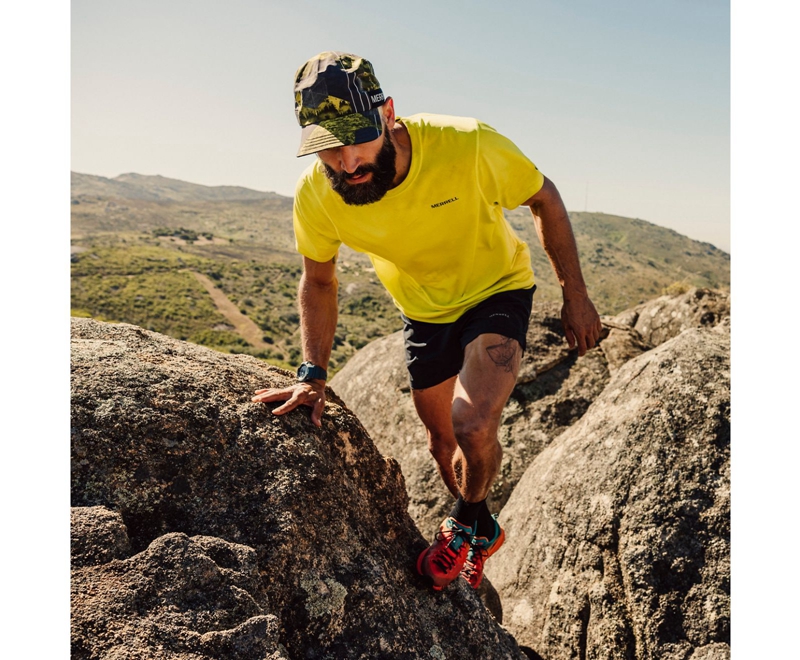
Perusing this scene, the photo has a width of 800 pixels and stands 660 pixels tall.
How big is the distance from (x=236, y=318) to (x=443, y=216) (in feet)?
283

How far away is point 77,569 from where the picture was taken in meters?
2.76

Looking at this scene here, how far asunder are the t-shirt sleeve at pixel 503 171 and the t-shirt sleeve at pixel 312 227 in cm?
119

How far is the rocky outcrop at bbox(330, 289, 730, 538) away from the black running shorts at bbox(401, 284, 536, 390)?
2476mm

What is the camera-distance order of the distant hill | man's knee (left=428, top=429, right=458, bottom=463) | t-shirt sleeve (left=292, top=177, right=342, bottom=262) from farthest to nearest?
the distant hill
man's knee (left=428, top=429, right=458, bottom=463)
t-shirt sleeve (left=292, top=177, right=342, bottom=262)

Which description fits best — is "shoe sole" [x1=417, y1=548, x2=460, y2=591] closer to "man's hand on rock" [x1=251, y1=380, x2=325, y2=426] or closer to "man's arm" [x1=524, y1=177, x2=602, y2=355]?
"man's hand on rock" [x1=251, y1=380, x2=325, y2=426]

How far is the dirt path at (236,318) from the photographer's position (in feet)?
254

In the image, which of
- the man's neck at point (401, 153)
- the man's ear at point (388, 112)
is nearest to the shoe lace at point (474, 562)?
the man's neck at point (401, 153)

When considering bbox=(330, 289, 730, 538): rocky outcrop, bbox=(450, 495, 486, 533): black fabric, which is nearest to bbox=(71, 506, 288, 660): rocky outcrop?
bbox=(450, 495, 486, 533): black fabric

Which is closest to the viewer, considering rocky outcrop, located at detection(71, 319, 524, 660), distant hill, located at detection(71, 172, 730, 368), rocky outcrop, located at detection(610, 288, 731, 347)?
rocky outcrop, located at detection(71, 319, 524, 660)

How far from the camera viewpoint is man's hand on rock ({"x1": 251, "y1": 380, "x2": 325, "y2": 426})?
159 inches

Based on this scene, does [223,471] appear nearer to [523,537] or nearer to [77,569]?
[77,569]

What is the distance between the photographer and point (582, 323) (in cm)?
484

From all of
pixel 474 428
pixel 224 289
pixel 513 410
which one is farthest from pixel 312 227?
pixel 224 289

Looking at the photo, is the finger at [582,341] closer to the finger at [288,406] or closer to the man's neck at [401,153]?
the man's neck at [401,153]
